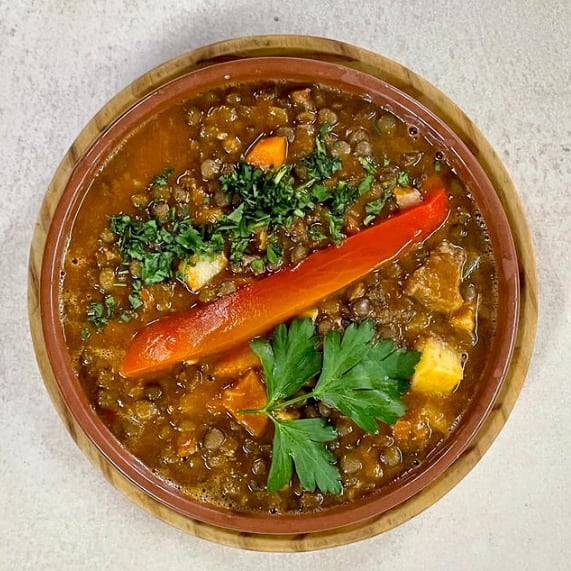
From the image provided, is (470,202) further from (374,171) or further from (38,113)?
(38,113)

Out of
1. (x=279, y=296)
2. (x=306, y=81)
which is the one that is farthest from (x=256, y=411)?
(x=306, y=81)

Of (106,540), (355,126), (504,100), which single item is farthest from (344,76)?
(106,540)

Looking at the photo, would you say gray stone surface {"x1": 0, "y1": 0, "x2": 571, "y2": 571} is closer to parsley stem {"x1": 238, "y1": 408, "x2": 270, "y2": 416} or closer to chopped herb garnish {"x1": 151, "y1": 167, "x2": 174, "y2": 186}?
chopped herb garnish {"x1": 151, "y1": 167, "x2": 174, "y2": 186}

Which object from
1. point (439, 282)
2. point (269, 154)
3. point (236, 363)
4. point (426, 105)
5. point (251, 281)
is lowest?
point (236, 363)

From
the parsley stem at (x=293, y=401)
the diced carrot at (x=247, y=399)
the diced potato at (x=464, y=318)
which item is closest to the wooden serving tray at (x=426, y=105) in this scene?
the diced potato at (x=464, y=318)

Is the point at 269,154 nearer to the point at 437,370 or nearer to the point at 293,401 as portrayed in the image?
the point at 293,401

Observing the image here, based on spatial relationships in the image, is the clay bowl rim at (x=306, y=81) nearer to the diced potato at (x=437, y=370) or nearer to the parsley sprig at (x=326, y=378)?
the diced potato at (x=437, y=370)

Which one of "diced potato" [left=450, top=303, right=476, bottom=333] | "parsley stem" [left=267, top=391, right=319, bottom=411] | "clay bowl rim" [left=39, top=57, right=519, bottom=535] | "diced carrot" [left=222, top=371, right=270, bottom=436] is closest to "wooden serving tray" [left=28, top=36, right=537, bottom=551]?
"clay bowl rim" [left=39, top=57, right=519, bottom=535]
